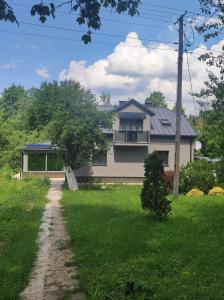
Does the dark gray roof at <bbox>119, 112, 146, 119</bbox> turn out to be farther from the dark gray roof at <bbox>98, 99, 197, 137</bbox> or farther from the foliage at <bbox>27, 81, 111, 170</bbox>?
the foliage at <bbox>27, 81, 111, 170</bbox>

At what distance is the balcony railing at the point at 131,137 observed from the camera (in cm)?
3644

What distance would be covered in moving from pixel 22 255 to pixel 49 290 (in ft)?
8.09

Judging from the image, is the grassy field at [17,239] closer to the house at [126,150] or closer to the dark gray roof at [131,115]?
the house at [126,150]

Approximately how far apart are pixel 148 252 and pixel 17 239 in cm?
393

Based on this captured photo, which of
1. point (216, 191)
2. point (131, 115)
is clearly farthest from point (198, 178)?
point (131, 115)

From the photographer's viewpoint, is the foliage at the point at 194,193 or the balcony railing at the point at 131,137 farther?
the balcony railing at the point at 131,137

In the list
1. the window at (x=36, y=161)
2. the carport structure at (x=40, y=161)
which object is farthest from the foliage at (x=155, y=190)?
the window at (x=36, y=161)

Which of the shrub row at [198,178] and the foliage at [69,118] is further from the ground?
the foliage at [69,118]

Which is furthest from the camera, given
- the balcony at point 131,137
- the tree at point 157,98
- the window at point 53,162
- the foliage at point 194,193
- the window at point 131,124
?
the tree at point 157,98

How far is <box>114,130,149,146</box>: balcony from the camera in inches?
1432

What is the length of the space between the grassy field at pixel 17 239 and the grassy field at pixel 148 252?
3.74 ft

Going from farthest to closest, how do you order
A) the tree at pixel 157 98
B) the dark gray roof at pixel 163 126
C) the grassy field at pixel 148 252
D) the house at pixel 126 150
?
the tree at pixel 157 98 < the dark gray roof at pixel 163 126 < the house at pixel 126 150 < the grassy field at pixel 148 252

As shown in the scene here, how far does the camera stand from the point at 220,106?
10.8 m

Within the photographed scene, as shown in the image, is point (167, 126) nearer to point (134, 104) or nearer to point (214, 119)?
point (134, 104)
